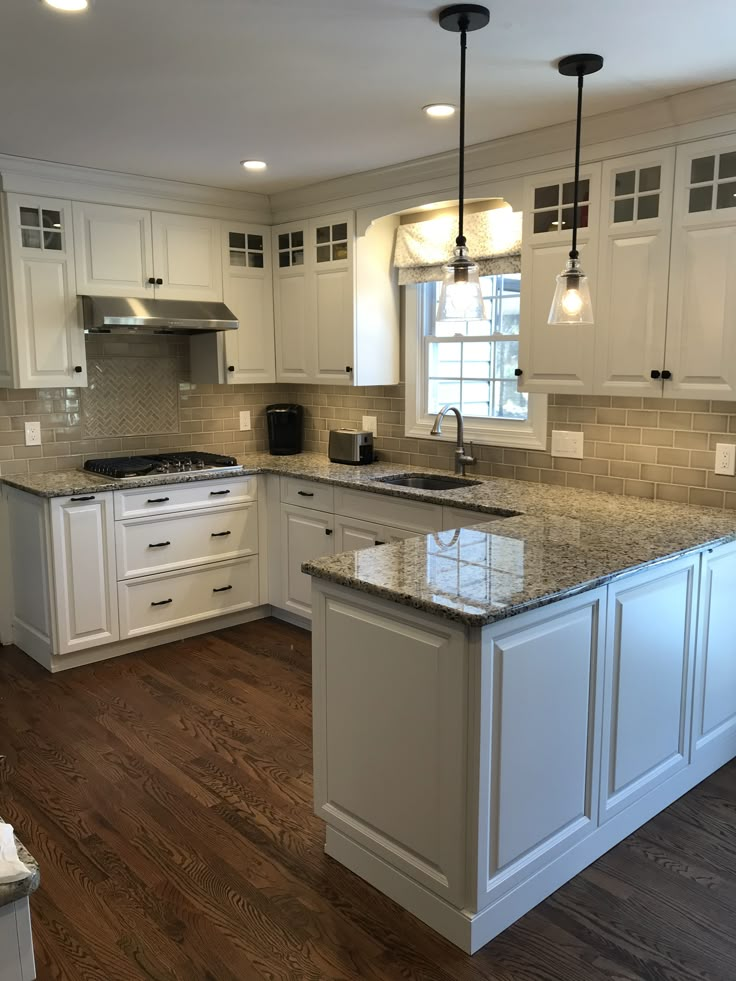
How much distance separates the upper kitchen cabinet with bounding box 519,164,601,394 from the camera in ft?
10.4

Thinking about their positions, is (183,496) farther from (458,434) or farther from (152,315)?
(458,434)

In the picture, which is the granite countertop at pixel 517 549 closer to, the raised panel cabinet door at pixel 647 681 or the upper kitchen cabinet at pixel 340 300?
the raised panel cabinet door at pixel 647 681

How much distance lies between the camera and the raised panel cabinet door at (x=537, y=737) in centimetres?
194

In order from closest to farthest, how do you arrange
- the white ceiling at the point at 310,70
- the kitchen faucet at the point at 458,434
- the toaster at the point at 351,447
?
the white ceiling at the point at 310,70, the kitchen faucet at the point at 458,434, the toaster at the point at 351,447

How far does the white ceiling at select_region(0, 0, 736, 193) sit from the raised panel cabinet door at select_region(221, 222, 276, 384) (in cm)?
98

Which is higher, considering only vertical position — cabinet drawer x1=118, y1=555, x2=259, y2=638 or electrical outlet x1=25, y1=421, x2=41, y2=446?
electrical outlet x1=25, y1=421, x2=41, y2=446

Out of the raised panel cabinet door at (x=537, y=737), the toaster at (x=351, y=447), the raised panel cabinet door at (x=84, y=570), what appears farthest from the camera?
the toaster at (x=351, y=447)

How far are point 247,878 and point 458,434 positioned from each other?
2324 millimetres

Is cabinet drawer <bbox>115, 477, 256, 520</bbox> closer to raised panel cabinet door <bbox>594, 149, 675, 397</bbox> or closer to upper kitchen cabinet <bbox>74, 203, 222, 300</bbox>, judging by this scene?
upper kitchen cabinet <bbox>74, 203, 222, 300</bbox>

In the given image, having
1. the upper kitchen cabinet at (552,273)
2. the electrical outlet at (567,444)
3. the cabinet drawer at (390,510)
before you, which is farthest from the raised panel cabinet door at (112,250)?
the electrical outlet at (567,444)

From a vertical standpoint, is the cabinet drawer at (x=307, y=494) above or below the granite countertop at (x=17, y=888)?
above

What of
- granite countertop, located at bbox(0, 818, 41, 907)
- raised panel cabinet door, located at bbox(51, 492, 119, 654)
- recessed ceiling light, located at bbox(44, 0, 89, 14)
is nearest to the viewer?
granite countertop, located at bbox(0, 818, 41, 907)

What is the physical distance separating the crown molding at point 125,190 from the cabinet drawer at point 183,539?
1.65 meters

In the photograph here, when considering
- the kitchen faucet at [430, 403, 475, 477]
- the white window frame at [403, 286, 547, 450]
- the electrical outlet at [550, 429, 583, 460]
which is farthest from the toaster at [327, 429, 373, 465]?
the electrical outlet at [550, 429, 583, 460]
